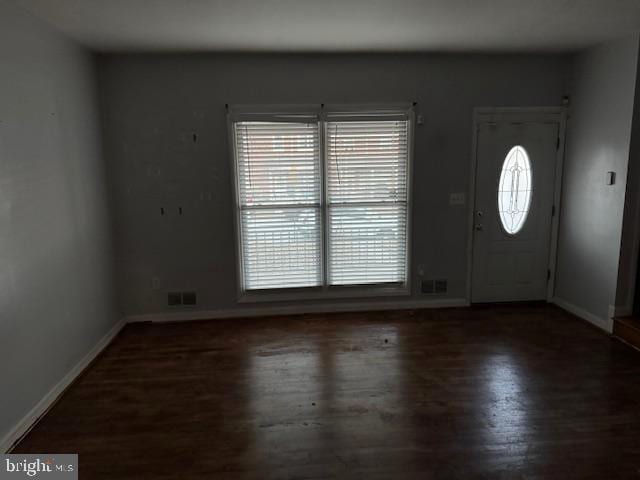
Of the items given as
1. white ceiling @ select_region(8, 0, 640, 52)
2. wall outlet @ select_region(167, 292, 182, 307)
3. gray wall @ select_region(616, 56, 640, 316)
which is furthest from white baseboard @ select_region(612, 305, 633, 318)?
wall outlet @ select_region(167, 292, 182, 307)

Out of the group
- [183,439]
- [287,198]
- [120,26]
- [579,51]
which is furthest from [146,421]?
[579,51]

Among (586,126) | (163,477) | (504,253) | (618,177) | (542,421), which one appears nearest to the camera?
(163,477)

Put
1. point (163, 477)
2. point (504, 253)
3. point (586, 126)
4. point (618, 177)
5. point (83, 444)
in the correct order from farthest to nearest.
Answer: point (504, 253) → point (586, 126) → point (618, 177) → point (83, 444) → point (163, 477)

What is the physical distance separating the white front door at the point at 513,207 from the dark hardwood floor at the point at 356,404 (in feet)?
2.07

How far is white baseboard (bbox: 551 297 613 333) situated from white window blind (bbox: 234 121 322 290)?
8.64 ft

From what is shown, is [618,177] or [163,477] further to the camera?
[618,177]

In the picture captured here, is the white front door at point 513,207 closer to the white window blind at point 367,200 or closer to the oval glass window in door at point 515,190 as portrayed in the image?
the oval glass window in door at point 515,190

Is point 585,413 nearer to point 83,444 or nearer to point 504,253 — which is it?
point 504,253

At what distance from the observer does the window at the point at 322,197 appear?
4.20m

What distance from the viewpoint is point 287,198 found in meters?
4.30

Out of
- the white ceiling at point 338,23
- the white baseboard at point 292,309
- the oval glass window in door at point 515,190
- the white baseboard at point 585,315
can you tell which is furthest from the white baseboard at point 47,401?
the white baseboard at point 585,315

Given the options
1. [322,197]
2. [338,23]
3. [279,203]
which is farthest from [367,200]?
[338,23]

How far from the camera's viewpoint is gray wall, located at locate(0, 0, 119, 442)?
2490 millimetres

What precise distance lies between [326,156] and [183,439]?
282cm
